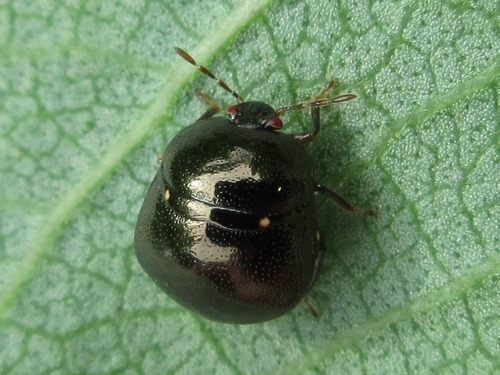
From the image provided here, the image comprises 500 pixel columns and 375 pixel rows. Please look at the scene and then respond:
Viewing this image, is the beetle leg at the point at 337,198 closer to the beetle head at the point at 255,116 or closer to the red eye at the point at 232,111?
the beetle head at the point at 255,116

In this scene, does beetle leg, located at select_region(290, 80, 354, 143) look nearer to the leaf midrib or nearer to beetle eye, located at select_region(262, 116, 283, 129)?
beetle eye, located at select_region(262, 116, 283, 129)

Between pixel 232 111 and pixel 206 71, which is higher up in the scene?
pixel 206 71

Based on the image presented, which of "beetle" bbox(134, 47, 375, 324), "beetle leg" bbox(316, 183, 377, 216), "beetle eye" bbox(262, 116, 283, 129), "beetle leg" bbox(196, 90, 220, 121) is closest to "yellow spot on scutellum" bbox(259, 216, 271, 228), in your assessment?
"beetle" bbox(134, 47, 375, 324)

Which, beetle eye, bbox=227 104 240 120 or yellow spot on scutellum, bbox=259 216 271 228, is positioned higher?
beetle eye, bbox=227 104 240 120

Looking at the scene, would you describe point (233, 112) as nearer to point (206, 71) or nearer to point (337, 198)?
point (206, 71)

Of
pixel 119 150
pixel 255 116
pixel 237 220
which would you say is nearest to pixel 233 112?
pixel 255 116
